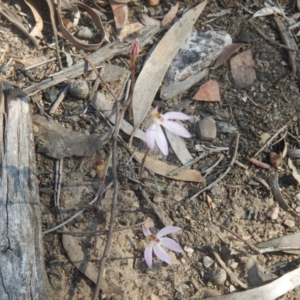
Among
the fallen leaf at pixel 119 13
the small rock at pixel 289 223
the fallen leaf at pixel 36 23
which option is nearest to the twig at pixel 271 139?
the small rock at pixel 289 223

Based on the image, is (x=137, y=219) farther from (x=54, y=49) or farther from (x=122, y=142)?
(x=54, y=49)

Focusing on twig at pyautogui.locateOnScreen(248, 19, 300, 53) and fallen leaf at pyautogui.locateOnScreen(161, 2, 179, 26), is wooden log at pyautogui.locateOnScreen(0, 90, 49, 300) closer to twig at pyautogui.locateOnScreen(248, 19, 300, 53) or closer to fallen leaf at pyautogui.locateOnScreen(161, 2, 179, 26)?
fallen leaf at pyautogui.locateOnScreen(161, 2, 179, 26)

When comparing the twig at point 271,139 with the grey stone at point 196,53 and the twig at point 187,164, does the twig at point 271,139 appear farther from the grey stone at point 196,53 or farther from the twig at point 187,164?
the grey stone at point 196,53

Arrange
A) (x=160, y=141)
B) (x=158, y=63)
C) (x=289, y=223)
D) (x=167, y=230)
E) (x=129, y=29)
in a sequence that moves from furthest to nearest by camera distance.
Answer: (x=129, y=29)
(x=158, y=63)
(x=289, y=223)
(x=167, y=230)
(x=160, y=141)

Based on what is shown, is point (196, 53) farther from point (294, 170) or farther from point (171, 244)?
point (171, 244)

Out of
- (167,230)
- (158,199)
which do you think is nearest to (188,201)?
(158,199)

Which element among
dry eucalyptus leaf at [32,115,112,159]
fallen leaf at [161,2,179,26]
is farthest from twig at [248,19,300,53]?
dry eucalyptus leaf at [32,115,112,159]
